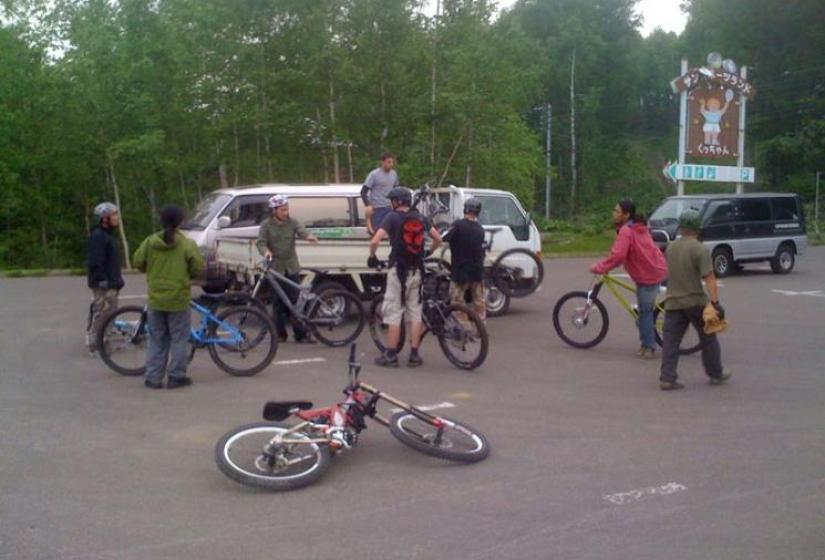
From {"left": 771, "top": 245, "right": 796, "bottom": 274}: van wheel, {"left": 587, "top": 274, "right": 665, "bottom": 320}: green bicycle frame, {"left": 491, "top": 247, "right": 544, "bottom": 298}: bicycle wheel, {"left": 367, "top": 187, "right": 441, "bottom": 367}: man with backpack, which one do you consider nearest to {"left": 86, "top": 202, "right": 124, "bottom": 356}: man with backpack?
{"left": 367, "top": 187, "right": 441, "bottom": 367}: man with backpack

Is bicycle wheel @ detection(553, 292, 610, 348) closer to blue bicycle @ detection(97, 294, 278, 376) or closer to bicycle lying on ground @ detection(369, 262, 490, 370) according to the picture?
bicycle lying on ground @ detection(369, 262, 490, 370)

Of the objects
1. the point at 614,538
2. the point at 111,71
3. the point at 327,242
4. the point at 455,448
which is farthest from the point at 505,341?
the point at 111,71

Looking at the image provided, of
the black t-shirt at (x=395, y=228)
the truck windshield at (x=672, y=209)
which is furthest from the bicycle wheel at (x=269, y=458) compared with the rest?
the truck windshield at (x=672, y=209)

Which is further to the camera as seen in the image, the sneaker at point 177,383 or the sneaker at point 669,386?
the sneaker at point 669,386

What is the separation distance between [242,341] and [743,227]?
53.8 ft

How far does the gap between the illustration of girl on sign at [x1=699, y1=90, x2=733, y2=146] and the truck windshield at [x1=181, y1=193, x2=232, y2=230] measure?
1880 centimetres

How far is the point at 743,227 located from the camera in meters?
23.7

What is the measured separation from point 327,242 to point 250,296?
307cm

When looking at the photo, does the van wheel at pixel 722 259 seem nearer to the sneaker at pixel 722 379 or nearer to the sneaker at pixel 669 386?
the sneaker at pixel 722 379

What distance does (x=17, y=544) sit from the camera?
5.54 m

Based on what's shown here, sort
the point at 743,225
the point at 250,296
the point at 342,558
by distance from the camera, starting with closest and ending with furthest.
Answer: the point at 342,558, the point at 250,296, the point at 743,225

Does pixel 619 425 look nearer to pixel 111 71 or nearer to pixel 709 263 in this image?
pixel 709 263

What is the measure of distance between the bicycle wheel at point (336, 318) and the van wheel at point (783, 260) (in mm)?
14884

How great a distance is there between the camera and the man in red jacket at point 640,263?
456 inches
